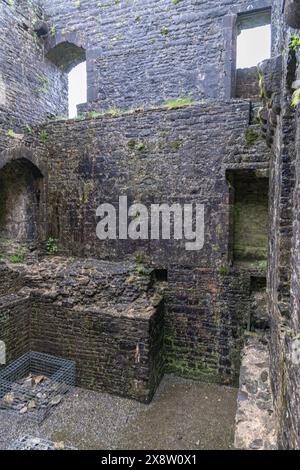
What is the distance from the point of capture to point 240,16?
20.6ft

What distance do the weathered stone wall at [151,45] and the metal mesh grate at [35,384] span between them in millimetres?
5935

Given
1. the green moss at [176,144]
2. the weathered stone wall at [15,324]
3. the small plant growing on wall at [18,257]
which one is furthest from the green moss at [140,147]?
the weathered stone wall at [15,324]

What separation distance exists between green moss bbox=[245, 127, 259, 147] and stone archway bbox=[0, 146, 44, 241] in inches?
158

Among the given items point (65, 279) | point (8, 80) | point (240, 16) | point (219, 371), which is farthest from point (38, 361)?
point (240, 16)

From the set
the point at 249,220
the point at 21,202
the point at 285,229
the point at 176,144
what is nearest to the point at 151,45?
the point at 176,144

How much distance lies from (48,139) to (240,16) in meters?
4.98

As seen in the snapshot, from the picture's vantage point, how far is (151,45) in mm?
6840

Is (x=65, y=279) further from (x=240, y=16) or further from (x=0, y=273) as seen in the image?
(x=240, y=16)

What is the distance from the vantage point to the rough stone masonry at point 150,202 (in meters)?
4.51

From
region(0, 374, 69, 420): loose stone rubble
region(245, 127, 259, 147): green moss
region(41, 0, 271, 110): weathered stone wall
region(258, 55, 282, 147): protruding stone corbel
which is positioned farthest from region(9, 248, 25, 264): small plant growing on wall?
region(258, 55, 282, 147): protruding stone corbel

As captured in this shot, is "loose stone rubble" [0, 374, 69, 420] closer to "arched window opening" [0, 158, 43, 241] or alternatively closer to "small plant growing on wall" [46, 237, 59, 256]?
"small plant growing on wall" [46, 237, 59, 256]

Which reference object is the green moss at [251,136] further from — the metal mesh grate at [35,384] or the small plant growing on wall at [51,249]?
the metal mesh grate at [35,384]

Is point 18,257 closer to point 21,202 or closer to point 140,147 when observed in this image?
point 21,202

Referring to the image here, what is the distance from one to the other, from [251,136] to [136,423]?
4494mm
